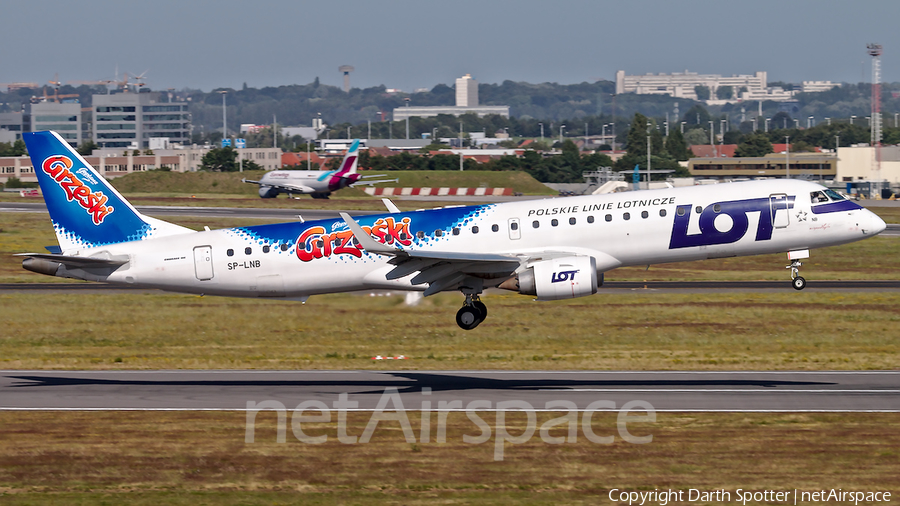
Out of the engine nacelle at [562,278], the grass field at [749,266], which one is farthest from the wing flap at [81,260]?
the grass field at [749,266]

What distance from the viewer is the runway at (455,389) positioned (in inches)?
1297

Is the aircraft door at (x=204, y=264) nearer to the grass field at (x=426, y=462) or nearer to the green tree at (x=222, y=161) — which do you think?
the grass field at (x=426, y=462)

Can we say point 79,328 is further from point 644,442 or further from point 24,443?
point 644,442

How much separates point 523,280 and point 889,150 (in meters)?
153

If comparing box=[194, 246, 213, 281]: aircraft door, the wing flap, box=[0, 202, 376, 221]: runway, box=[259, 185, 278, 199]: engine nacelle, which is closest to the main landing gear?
box=[194, 246, 213, 281]: aircraft door

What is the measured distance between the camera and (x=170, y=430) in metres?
30.0

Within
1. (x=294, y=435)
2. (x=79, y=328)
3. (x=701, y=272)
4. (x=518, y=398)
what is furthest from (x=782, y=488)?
(x=701, y=272)

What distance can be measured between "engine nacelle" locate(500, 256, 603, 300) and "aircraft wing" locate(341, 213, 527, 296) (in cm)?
88

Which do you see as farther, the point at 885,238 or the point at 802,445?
the point at 885,238

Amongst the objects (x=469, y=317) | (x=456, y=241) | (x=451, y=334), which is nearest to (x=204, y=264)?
(x=456, y=241)

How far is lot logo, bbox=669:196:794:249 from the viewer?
115ft

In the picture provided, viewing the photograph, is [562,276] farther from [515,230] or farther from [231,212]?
[231,212]

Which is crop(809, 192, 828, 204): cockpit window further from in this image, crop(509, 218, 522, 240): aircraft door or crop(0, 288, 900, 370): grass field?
crop(509, 218, 522, 240): aircraft door

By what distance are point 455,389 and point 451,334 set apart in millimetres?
11019
